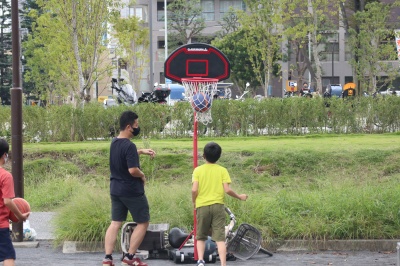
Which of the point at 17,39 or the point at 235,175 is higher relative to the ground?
the point at 17,39

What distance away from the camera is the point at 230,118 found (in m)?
20.6

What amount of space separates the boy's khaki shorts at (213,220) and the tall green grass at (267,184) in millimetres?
2024

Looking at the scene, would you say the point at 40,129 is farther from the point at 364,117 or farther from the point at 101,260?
the point at 101,260

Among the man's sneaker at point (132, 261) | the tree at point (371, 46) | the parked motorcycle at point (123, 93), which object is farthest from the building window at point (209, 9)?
the man's sneaker at point (132, 261)

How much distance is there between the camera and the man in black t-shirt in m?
9.60

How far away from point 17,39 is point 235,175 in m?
5.07

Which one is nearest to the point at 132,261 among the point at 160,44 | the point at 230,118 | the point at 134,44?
the point at 230,118

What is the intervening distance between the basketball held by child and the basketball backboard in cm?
32

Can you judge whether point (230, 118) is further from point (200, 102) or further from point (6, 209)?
point (6, 209)

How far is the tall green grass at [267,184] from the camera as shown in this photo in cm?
1127

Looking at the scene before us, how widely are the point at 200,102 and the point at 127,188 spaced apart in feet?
4.66

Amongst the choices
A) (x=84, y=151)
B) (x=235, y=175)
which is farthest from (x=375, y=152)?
(x=84, y=151)

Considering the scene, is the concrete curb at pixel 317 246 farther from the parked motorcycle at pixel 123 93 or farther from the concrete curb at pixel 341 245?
the parked motorcycle at pixel 123 93

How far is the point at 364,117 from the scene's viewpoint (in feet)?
69.3
